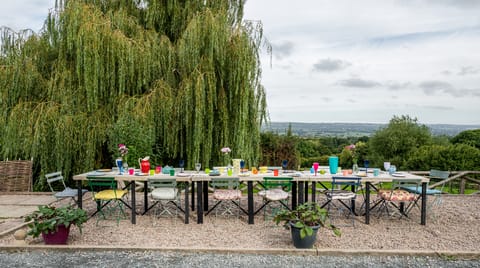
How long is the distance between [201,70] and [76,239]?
15.3 feet

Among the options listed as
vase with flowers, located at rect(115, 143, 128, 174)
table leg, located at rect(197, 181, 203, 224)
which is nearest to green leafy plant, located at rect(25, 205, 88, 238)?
vase with flowers, located at rect(115, 143, 128, 174)

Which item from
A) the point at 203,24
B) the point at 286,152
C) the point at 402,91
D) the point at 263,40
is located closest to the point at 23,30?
the point at 203,24

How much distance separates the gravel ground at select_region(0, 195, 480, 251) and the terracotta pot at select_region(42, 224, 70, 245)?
0.19 metres

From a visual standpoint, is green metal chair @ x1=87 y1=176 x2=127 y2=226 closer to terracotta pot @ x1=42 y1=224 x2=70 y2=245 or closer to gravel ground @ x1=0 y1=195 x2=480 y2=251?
gravel ground @ x1=0 y1=195 x2=480 y2=251

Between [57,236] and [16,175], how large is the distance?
4.95 meters

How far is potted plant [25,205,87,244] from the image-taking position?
192 inches

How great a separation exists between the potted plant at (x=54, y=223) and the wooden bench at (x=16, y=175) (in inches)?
179

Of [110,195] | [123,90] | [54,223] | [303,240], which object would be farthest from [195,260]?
[123,90]

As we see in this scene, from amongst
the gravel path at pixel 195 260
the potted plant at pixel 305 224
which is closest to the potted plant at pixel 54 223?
the gravel path at pixel 195 260

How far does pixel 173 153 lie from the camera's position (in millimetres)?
9133

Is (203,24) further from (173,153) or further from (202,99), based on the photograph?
(173,153)

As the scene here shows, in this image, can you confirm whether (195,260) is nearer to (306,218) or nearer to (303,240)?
(303,240)

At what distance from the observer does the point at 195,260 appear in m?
4.52

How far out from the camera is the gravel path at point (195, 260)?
4.39 meters
